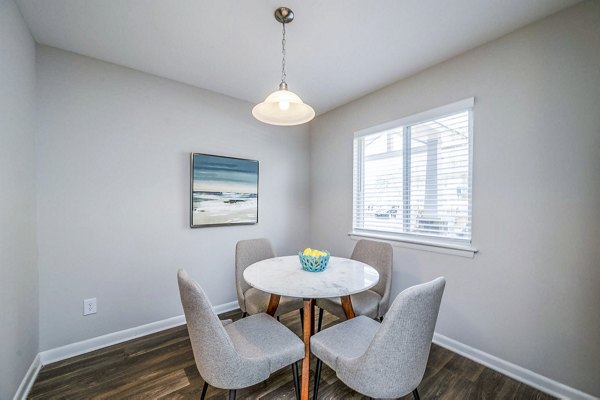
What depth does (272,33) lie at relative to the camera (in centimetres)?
183

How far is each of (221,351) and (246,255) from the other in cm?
120

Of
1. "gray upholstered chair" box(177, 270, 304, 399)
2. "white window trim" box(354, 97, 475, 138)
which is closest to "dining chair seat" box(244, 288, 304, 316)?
"gray upholstered chair" box(177, 270, 304, 399)

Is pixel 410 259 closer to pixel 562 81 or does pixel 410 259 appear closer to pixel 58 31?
pixel 562 81

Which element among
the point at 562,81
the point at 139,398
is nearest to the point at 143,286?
the point at 139,398

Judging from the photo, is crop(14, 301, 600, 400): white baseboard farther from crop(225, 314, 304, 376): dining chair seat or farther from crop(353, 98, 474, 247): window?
crop(225, 314, 304, 376): dining chair seat

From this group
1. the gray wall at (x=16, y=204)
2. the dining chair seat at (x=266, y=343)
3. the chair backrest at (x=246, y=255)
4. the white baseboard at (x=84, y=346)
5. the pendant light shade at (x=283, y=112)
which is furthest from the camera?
the chair backrest at (x=246, y=255)

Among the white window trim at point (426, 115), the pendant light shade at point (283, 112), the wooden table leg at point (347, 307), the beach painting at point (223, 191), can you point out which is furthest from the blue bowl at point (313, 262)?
the white window trim at point (426, 115)

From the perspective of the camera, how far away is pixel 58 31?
1809mm

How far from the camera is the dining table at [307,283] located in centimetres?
140

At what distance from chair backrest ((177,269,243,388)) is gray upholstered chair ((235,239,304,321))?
76 centimetres

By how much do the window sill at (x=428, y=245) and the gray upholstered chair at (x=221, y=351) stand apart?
59.7 inches

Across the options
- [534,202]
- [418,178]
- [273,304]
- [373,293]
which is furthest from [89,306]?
[534,202]

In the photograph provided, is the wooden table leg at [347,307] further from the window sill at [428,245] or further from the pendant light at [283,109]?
the pendant light at [283,109]

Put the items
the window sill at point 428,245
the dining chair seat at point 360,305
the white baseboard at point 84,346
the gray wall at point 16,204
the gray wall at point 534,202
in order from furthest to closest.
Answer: the window sill at point 428,245 < the dining chair seat at point 360,305 < the white baseboard at point 84,346 < the gray wall at point 534,202 < the gray wall at point 16,204
